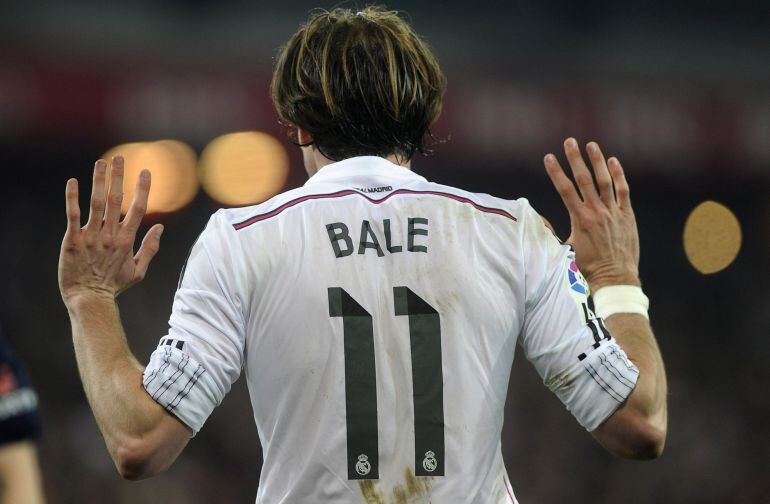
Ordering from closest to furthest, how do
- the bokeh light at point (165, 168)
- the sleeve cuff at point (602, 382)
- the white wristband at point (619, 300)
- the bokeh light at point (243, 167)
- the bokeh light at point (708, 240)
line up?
1. the sleeve cuff at point (602, 382)
2. the white wristband at point (619, 300)
3. the bokeh light at point (165, 168)
4. the bokeh light at point (243, 167)
5. the bokeh light at point (708, 240)

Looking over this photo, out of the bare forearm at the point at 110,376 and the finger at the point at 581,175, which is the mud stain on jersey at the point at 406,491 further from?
the finger at the point at 581,175

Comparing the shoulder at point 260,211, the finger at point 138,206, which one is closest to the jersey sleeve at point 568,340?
the shoulder at point 260,211

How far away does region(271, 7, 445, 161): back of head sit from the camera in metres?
2.10

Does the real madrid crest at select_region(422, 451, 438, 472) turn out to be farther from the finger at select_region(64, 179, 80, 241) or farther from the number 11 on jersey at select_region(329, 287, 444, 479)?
the finger at select_region(64, 179, 80, 241)

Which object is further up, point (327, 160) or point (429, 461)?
point (327, 160)

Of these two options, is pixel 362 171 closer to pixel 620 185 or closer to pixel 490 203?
pixel 490 203

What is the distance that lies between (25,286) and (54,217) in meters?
0.87

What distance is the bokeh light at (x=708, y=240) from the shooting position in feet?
44.5

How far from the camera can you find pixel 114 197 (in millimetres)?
2143

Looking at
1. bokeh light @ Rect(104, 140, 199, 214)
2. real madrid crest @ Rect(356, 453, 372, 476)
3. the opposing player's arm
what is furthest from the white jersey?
bokeh light @ Rect(104, 140, 199, 214)

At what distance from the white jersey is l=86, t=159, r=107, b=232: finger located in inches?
12.2

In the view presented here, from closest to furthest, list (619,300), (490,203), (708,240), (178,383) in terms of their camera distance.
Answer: (178,383), (490,203), (619,300), (708,240)

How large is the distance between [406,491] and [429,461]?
0.07 m

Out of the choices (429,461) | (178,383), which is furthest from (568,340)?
(178,383)
